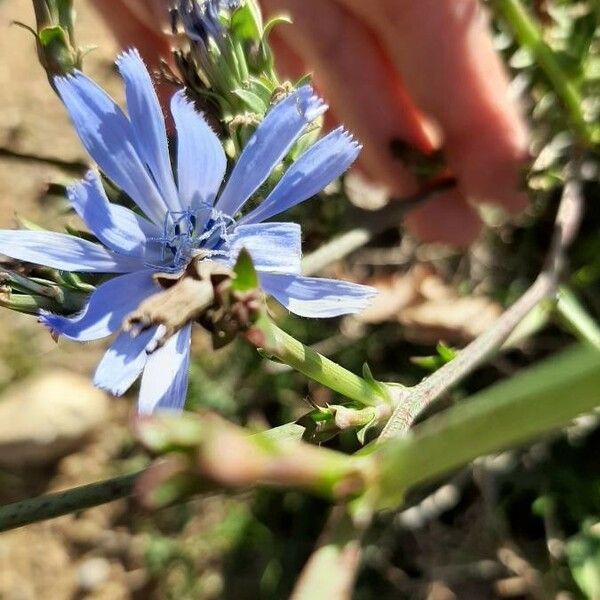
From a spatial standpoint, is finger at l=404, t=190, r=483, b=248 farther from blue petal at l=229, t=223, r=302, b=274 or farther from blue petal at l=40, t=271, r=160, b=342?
blue petal at l=40, t=271, r=160, b=342

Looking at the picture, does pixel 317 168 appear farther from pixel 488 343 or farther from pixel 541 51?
pixel 541 51

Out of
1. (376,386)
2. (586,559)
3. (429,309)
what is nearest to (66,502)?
(376,386)

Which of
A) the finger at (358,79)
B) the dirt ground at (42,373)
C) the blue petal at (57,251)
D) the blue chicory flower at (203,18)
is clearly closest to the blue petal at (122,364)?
the blue petal at (57,251)

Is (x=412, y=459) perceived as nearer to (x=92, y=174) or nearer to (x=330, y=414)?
(x=330, y=414)

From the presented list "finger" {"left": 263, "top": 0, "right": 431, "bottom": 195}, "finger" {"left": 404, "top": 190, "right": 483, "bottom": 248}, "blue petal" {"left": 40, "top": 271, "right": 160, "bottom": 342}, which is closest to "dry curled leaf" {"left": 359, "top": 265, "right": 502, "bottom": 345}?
"finger" {"left": 404, "top": 190, "right": 483, "bottom": 248}

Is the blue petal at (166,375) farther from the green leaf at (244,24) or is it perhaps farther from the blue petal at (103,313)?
the green leaf at (244,24)
